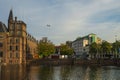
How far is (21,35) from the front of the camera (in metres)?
133

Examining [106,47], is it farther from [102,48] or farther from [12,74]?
[12,74]

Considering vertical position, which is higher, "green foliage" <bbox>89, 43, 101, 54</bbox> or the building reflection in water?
"green foliage" <bbox>89, 43, 101, 54</bbox>

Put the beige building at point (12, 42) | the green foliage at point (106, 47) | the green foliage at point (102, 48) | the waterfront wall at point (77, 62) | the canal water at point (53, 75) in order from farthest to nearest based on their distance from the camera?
the green foliage at point (102, 48) → the green foliage at point (106, 47) → the waterfront wall at point (77, 62) → the beige building at point (12, 42) → the canal water at point (53, 75)

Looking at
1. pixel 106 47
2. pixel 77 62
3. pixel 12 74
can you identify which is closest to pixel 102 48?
pixel 106 47

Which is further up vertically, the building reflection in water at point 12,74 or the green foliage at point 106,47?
the green foliage at point 106,47

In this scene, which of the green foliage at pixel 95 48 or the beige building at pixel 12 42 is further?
the green foliage at pixel 95 48

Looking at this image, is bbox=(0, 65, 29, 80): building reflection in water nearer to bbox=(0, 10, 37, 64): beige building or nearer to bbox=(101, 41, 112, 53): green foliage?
bbox=(0, 10, 37, 64): beige building


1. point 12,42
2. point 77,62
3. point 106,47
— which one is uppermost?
point 12,42

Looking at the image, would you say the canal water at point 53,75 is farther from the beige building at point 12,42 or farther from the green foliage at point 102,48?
the green foliage at point 102,48

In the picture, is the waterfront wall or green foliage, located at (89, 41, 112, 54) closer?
the waterfront wall

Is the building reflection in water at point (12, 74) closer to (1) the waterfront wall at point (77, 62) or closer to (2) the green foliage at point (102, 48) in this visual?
(1) the waterfront wall at point (77, 62)

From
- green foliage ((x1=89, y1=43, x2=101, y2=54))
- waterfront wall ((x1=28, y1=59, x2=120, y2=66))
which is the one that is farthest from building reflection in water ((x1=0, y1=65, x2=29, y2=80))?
green foliage ((x1=89, y1=43, x2=101, y2=54))

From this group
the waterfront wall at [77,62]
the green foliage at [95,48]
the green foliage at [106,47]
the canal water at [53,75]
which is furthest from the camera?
the green foliage at [95,48]

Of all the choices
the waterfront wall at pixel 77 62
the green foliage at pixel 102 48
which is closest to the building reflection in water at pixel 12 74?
the waterfront wall at pixel 77 62
